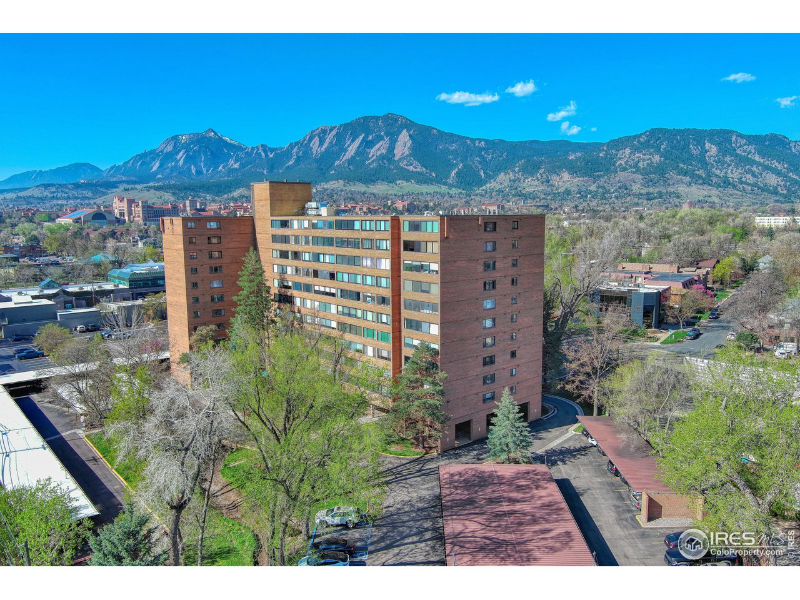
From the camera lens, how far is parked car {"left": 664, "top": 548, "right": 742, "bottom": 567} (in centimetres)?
2236

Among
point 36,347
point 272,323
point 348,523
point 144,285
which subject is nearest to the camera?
point 348,523

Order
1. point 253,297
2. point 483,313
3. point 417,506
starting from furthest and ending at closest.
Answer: point 253,297 → point 483,313 → point 417,506

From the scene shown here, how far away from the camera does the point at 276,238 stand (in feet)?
166

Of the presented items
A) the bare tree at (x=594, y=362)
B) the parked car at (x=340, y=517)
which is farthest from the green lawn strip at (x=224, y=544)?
the bare tree at (x=594, y=362)

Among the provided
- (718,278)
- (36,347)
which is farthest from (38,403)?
(718,278)

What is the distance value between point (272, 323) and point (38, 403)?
23.3 m

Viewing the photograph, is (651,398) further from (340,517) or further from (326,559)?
(326,559)

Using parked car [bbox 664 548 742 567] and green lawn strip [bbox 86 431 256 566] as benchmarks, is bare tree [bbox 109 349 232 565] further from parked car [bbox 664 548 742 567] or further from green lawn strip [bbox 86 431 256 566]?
parked car [bbox 664 548 742 567]

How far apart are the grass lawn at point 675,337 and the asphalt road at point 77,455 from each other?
60.3 m

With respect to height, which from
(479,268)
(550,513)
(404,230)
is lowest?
(550,513)

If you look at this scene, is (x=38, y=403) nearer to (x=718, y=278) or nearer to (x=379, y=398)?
(x=379, y=398)

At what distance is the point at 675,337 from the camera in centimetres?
6669

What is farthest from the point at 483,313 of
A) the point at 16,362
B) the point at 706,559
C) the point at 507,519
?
the point at 16,362

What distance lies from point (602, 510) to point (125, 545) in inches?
926
